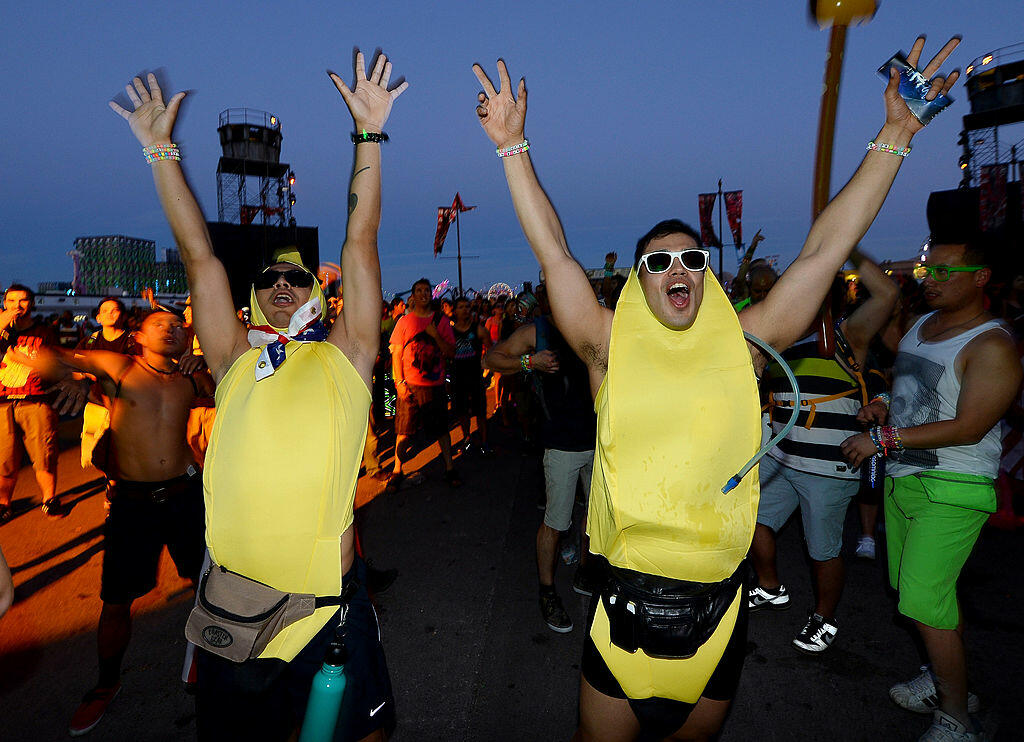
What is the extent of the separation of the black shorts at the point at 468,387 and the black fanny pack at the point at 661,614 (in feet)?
22.2

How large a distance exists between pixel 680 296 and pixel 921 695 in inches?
109

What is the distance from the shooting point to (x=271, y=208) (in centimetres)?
3575

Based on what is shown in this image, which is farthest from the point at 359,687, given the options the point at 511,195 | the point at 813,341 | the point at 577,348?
the point at 813,341

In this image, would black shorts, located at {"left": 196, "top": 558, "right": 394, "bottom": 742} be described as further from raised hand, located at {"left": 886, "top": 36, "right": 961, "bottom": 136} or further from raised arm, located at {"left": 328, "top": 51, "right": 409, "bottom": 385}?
raised hand, located at {"left": 886, "top": 36, "right": 961, "bottom": 136}

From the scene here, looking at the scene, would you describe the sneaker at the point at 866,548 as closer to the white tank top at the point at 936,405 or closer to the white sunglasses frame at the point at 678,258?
the white tank top at the point at 936,405

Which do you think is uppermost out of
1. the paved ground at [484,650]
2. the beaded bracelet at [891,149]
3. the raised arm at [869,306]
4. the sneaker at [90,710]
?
the beaded bracelet at [891,149]

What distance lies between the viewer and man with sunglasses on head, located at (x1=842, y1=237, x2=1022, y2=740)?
2.79 meters

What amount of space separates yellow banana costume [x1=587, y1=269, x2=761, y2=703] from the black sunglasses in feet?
4.12

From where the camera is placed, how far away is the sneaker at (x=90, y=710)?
3088mm

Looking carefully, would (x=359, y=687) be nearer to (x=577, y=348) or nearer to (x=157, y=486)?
(x=577, y=348)

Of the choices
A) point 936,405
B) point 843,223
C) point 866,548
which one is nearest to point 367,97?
point 843,223

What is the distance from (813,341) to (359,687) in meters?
3.18

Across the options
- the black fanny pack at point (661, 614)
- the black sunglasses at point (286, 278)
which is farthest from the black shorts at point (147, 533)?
the black fanny pack at point (661, 614)

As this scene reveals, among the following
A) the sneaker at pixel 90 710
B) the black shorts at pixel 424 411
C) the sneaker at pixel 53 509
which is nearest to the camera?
the sneaker at pixel 90 710
